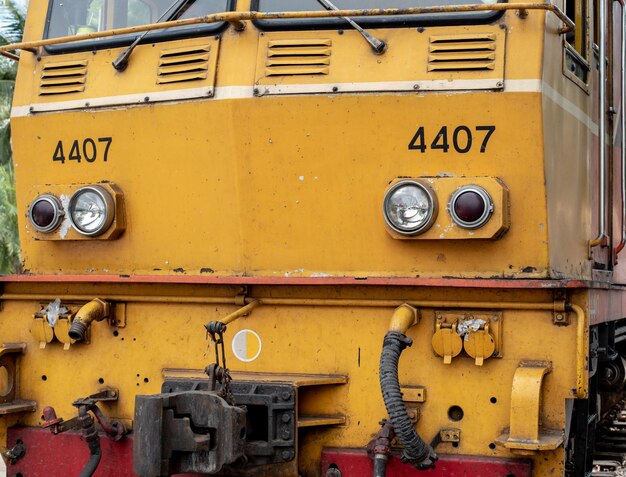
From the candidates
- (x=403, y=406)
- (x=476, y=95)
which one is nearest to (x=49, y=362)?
(x=403, y=406)

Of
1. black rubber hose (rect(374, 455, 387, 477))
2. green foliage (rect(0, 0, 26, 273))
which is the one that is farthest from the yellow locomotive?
green foliage (rect(0, 0, 26, 273))

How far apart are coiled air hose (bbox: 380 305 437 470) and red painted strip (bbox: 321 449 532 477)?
146mm

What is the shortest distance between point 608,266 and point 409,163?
1819 millimetres

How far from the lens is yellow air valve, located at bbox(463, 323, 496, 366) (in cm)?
439

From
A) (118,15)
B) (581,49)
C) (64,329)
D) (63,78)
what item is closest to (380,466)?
(64,329)

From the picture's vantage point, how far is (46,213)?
516cm

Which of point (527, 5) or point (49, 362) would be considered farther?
point (49, 362)

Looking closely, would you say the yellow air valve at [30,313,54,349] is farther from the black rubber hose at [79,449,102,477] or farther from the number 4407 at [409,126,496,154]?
the number 4407 at [409,126,496,154]

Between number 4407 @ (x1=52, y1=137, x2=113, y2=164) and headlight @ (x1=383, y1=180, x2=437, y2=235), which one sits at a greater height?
number 4407 @ (x1=52, y1=137, x2=113, y2=164)

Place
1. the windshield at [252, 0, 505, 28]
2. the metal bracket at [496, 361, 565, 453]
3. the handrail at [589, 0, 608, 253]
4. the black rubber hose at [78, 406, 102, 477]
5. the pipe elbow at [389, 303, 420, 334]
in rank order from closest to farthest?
the metal bracket at [496, 361, 565, 453] → the pipe elbow at [389, 303, 420, 334] → the windshield at [252, 0, 505, 28] → the black rubber hose at [78, 406, 102, 477] → the handrail at [589, 0, 608, 253]

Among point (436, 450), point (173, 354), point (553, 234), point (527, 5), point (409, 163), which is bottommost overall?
point (436, 450)

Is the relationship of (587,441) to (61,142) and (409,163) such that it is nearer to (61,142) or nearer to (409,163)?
(409,163)

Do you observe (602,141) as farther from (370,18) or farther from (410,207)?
(370,18)

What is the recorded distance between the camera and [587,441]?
509 cm
